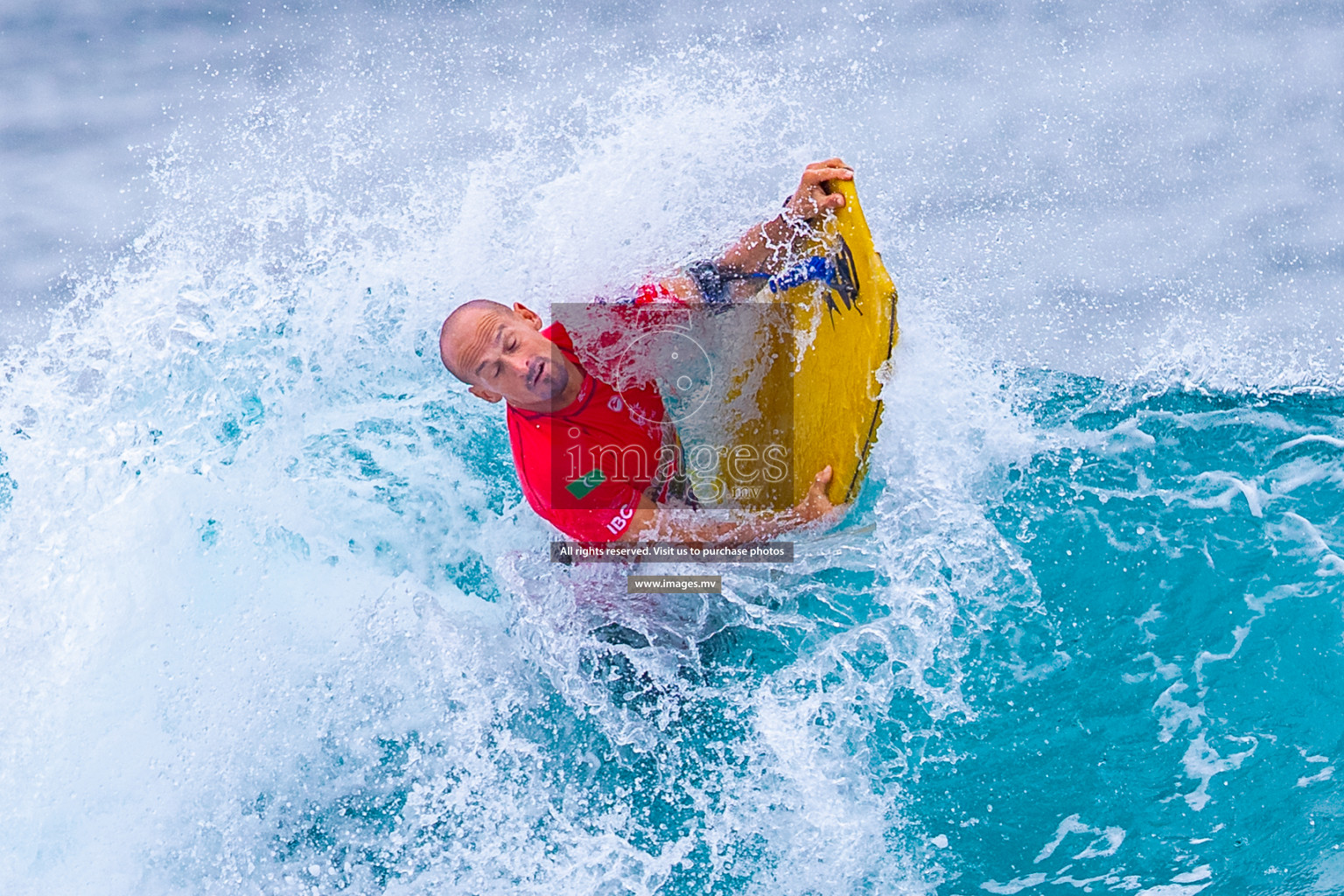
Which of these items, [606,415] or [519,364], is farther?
[606,415]

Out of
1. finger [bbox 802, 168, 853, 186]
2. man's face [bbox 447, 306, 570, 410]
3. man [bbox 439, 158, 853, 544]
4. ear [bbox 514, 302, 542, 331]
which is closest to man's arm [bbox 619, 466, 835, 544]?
man [bbox 439, 158, 853, 544]

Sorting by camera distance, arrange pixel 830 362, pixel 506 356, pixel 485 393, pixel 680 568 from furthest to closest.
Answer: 1. pixel 680 568
2. pixel 830 362
3. pixel 485 393
4. pixel 506 356

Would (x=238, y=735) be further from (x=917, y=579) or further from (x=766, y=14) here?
(x=766, y=14)

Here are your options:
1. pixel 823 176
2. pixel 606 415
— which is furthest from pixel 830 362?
pixel 606 415

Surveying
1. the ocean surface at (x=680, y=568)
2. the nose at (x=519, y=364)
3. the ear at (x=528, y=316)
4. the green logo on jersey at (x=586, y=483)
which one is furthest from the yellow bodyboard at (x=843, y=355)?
the nose at (x=519, y=364)

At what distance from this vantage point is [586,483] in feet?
10.4

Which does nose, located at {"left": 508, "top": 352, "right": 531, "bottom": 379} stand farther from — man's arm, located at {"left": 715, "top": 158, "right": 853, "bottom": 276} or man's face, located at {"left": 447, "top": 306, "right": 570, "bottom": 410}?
man's arm, located at {"left": 715, "top": 158, "right": 853, "bottom": 276}

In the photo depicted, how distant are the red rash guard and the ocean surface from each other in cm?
38

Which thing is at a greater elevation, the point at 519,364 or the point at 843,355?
the point at 519,364

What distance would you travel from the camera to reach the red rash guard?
10.2 ft

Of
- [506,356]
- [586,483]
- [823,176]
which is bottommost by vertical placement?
[586,483]

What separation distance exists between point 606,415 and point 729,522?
0.56 meters

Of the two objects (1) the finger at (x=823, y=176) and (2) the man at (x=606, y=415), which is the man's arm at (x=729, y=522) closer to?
(2) the man at (x=606, y=415)

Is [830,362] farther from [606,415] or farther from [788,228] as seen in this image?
[606,415]
